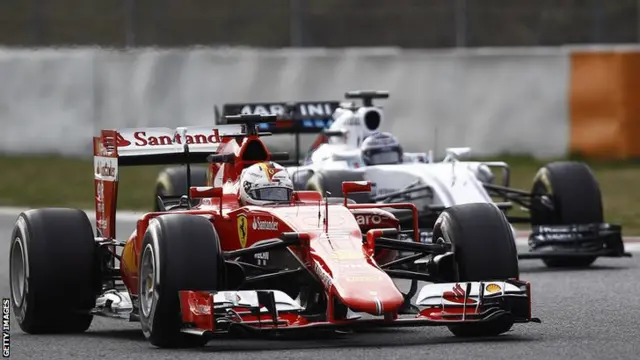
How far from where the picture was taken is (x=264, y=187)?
12312 millimetres

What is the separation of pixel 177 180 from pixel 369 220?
6.30 m

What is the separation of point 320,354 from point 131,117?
728 inches

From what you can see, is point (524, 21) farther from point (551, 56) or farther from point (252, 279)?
point (252, 279)

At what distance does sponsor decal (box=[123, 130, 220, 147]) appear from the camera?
13672 millimetres

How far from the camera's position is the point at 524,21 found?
122ft

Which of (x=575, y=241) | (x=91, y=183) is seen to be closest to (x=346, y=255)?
(x=575, y=241)

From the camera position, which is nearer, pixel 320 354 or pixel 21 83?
pixel 320 354

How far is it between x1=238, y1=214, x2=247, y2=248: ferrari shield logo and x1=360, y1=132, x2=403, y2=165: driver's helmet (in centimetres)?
732

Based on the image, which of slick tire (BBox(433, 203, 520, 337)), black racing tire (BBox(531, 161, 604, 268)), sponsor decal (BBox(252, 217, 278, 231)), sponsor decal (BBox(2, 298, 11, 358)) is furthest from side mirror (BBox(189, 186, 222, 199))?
black racing tire (BBox(531, 161, 604, 268))

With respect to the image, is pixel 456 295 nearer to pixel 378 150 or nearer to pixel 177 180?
pixel 177 180

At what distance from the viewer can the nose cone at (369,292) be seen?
34.1 ft

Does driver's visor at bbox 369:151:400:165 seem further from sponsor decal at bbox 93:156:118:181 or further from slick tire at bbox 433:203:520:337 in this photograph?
slick tire at bbox 433:203:520:337

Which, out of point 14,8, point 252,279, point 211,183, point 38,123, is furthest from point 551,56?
point 252,279

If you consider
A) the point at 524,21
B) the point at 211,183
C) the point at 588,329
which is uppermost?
the point at 524,21
